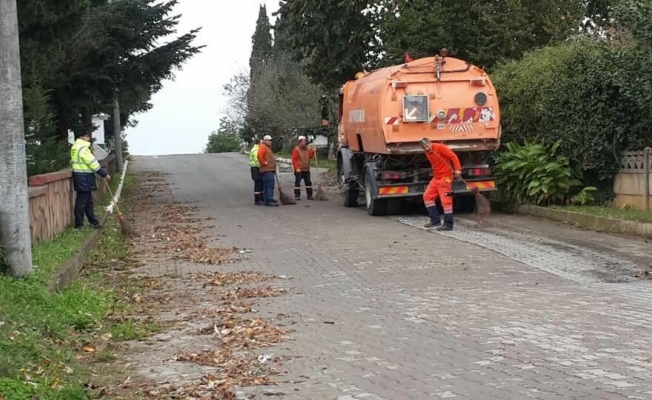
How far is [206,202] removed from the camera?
22484mm

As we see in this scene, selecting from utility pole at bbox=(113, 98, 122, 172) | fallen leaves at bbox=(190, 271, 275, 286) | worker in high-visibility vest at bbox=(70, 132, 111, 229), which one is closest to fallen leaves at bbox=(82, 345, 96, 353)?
fallen leaves at bbox=(190, 271, 275, 286)

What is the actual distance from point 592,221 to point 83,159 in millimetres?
8781

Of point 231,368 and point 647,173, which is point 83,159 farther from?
point 647,173

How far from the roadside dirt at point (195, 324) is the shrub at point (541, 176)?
262 inches

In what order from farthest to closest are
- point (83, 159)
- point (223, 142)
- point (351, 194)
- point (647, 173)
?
1. point (223, 142)
2. point (351, 194)
3. point (647, 173)
4. point (83, 159)

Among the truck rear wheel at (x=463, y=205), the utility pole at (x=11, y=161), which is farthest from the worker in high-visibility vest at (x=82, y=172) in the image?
the truck rear wheel at (x=463, y=205)

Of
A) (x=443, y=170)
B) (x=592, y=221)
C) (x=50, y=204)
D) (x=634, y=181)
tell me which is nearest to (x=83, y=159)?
(x=50, y=204)

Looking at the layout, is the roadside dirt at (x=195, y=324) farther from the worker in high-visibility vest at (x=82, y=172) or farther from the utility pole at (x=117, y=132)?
the utility pole at (x=117, y=132)

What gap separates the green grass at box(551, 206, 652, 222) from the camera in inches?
555

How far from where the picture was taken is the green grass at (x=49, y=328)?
18.9 ft

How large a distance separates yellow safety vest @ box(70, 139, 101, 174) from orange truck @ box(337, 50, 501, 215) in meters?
5.57

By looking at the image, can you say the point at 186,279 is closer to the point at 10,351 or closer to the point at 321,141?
the point at 10,351

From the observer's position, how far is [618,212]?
1509 cm

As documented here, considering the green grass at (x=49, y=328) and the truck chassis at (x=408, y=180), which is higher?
the truck chassis at (x=408, y=180)
